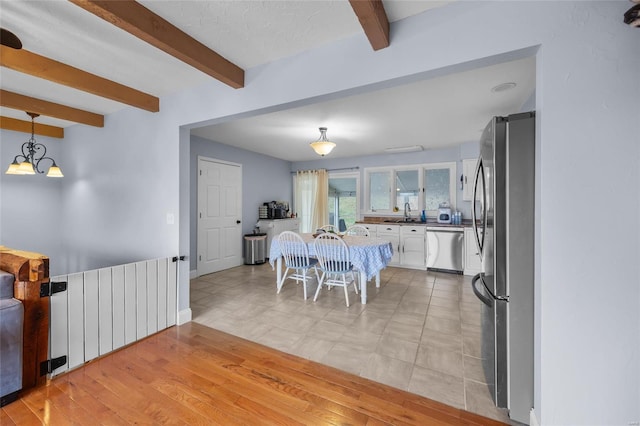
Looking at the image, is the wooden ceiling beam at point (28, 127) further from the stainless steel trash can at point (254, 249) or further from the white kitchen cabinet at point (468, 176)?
the white kitchen cabinet at point (468, 176)

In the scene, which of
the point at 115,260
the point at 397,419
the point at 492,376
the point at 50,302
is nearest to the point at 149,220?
the point at 115,260

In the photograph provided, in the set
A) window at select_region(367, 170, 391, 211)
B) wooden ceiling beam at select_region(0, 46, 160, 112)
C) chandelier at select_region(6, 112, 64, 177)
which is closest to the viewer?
wooden ceiling beam at select_region(0, 46, 160, 112)

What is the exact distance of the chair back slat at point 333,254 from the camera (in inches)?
125

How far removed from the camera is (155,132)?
2936 mm

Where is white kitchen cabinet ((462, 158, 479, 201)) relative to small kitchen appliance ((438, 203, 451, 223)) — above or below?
above

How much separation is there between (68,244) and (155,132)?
108 inches

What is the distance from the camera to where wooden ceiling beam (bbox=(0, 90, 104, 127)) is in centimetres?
280

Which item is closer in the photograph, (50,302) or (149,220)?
(50,302)

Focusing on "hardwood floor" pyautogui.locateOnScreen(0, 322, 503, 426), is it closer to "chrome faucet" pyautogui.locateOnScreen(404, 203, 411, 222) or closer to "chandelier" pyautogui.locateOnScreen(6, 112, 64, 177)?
"chandelier" pyautogui.locateOnScreen(6, 112, 64, 177)

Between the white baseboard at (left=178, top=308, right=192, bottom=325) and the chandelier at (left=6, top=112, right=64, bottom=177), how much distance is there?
8.16 feet

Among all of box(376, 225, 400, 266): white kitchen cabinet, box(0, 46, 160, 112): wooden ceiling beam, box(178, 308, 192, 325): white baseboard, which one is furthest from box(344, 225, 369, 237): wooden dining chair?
box(0, 46, 160, 112): wooden ceiling beam

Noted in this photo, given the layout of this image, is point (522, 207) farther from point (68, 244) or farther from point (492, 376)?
point (68, 244)

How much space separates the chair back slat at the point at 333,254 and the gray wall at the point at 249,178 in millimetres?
2512

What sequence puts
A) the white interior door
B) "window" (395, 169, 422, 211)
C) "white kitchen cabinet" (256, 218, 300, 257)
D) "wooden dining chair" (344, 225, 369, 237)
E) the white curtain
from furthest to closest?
the white curtain → "white kitchen cabinet" (256, 218, 300, 257) → "window" (395, 169, 422, 211) → the white interior door → "wooden dining chair" (344, 225, 369, 237)
